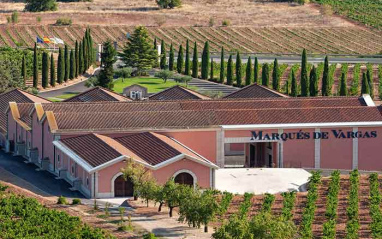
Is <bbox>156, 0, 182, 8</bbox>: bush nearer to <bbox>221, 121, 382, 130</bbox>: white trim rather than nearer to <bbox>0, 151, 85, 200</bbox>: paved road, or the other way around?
<bbox>0, 151, 85, 200</bbox>: paved road

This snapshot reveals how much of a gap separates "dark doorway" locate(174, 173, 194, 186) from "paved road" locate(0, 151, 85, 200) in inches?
253

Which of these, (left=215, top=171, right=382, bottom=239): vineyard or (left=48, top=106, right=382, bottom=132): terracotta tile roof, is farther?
(left=48, top=106, right=382, bottom=132): terracotta tile roof

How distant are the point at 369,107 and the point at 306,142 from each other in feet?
21.6

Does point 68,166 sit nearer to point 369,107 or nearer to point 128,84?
point 369,107

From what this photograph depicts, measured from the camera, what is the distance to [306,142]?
90562 mm

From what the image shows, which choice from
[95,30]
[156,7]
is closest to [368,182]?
[95,30]

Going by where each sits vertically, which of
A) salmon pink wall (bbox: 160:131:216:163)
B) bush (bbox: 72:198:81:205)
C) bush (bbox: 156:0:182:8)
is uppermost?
bush (bbox: 156:0:182:8)

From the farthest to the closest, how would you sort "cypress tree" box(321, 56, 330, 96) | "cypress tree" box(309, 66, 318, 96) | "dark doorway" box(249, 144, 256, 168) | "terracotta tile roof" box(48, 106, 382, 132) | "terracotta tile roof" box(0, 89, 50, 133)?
"cypress tree" box(321, 56, 330, 96), "cypress tree" box(309, 66, 318, 96), "terracotta tile roof" box(0, 89, 50, 133), "dark doorway" box(249, 144, 256, 168), "terracotta tile roof" box(48, 106, 382, 132)

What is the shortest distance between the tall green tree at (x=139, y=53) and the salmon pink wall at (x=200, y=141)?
41851 mm

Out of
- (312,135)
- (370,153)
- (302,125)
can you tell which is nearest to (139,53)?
(302,125)

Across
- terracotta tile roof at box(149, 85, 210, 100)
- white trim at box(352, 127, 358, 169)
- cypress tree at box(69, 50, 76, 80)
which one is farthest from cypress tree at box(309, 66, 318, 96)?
white trim at box(352, 127, 358, 169)

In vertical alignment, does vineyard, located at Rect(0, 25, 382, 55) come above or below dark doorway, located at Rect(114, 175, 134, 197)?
above

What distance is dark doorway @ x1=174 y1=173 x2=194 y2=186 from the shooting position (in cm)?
8019

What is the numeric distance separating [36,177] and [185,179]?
448 inches
